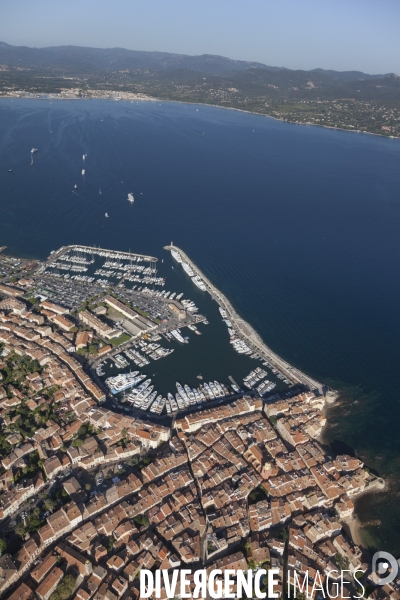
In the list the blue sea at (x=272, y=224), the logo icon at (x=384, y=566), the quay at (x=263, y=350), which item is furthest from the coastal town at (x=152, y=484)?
the blue sea at (x=272, y=224)

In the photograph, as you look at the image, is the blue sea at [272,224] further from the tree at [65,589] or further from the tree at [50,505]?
the tree at [50,505]

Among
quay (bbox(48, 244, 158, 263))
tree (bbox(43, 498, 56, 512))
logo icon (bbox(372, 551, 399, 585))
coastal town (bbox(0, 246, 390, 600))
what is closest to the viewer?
coastal town (bbox(0, 246, 390, 600))

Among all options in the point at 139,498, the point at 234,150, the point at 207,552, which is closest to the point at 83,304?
→ the point at 139,498

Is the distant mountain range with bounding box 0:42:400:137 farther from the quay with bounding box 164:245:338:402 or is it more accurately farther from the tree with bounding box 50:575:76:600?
the tree with bounding box 50:575:76:600

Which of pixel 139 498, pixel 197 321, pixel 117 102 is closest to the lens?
pixel 139 498

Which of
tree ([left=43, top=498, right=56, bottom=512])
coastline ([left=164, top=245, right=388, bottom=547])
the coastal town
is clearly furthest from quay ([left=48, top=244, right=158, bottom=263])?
tree ([left=43, top=498, right=56, bottom=512])

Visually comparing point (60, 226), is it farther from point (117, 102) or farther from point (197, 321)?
point (117, 102)

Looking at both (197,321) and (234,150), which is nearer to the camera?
(197,321)
